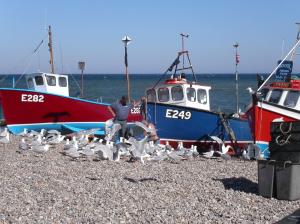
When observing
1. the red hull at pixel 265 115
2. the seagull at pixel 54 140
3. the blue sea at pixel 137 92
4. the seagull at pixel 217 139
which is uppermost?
the red hull at pixel 265 115

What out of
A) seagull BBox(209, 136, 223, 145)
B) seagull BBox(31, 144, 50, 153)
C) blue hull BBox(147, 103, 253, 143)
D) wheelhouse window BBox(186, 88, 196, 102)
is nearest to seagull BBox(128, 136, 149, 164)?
seagull BBox(31, 144, 50, 153)

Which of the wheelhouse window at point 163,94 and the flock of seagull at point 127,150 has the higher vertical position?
the wheelhouse window at point 163,94

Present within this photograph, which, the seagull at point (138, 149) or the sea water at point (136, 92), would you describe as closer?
the seagull at point (138, 149)

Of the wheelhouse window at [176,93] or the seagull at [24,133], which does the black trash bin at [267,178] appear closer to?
the wheelhouse window at [176,93]

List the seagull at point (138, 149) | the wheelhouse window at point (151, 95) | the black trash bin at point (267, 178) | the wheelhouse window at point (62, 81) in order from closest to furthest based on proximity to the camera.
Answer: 1. the black trash bin at point (267, 178)
2. the seagull at point (138, 149)
3. the wheelhouse window at point (151, 95)
4. the wheelhouse window at point (62, 81)

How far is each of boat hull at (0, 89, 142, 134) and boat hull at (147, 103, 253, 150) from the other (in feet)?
15.6

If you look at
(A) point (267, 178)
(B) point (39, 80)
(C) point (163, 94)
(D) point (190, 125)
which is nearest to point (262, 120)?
(D) point (190, 125)

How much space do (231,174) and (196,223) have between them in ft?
13.4

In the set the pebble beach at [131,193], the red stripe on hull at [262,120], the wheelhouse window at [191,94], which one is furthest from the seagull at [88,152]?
the wheelhouse window at [191,94]

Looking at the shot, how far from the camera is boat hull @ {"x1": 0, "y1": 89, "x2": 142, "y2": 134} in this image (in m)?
20.5

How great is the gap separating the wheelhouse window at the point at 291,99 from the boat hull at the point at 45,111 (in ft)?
25.7

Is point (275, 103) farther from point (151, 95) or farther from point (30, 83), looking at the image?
point (30, 83)

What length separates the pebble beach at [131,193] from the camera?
24.9 ft

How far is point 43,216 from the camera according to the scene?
749 cm
